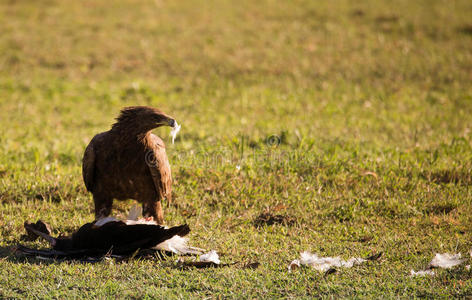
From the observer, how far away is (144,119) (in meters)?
5.29

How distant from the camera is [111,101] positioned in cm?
1059

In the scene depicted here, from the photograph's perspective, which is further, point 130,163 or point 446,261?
point 130,163

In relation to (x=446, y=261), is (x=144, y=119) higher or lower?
higher

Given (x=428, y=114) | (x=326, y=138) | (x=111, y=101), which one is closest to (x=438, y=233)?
(x=326, y=138)

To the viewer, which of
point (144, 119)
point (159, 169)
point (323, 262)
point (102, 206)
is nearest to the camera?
point (323, 262)

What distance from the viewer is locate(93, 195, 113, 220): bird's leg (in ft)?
18.2

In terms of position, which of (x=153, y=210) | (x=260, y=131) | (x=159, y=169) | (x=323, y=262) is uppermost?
(x=159, y=169)

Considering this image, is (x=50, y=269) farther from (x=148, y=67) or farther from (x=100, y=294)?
(x=148, y=67)

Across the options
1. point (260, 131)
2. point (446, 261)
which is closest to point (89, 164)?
point (446, 261)

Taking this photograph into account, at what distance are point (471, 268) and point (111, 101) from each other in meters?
7.47

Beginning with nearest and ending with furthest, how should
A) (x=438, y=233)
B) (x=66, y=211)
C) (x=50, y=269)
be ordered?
(x=50, y=269) → (x=438, y=233) → (x=66, y=211)

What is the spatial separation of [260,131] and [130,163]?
12.3 ft

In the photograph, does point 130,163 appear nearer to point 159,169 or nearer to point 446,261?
point 159,169

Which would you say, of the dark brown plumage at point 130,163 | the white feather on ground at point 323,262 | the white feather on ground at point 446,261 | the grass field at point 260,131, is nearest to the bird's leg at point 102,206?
the dark brown plumage at point 130,163
